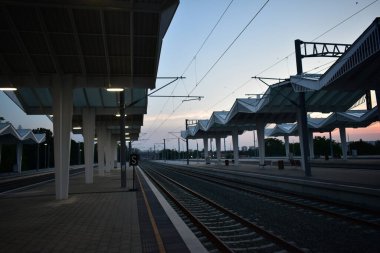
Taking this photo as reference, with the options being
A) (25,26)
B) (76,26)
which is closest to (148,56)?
(76,26)

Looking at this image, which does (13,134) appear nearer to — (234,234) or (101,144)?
(101,144)

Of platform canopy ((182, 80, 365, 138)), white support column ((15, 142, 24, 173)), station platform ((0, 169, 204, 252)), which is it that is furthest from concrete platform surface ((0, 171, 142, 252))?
white support column ((15, 142, 24, 173))

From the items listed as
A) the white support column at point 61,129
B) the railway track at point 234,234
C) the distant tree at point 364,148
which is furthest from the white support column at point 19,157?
the distant tree at point 364,148

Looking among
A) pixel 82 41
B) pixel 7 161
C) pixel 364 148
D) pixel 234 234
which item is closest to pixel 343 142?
pixel 364 148

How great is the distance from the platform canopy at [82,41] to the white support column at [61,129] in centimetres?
43

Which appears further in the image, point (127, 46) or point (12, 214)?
point (127, 46)

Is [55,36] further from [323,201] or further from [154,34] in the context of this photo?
[323,201]

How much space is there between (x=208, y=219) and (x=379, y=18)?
10.4 metres

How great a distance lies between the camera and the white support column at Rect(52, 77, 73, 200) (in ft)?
57.0

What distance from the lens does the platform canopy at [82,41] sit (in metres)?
11.8

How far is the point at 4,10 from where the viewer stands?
12.0 metres

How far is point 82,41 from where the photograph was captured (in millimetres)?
14906

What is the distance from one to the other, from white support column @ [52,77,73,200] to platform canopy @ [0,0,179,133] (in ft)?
1.40

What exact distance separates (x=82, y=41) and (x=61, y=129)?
4.80 metres
